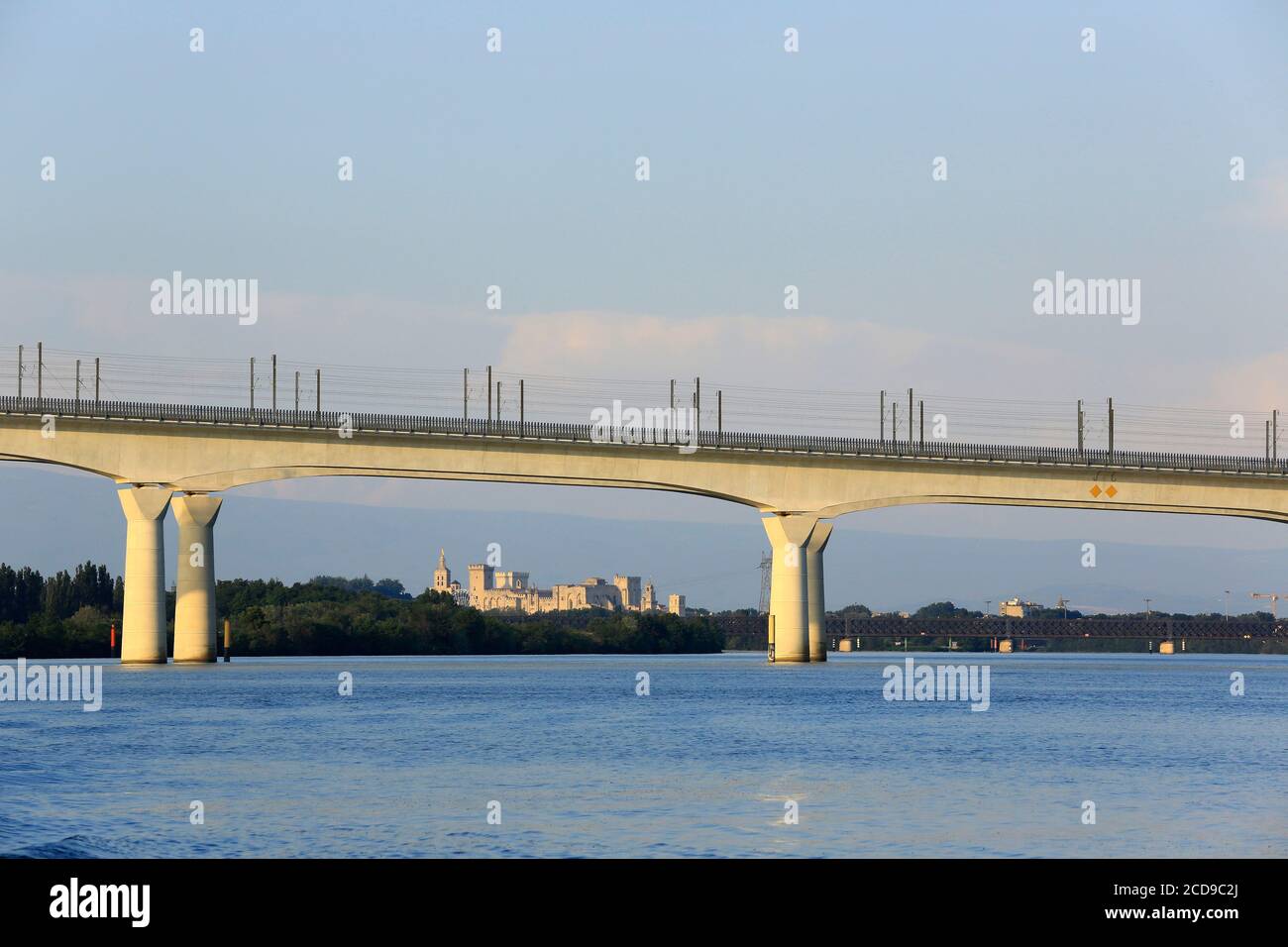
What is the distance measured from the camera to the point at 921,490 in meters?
91.6

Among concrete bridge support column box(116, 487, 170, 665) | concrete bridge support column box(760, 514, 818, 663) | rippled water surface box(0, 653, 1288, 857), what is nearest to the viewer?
rippled water surface box(0, 653, 1288, 857)

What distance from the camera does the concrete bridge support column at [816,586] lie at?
3551 inches

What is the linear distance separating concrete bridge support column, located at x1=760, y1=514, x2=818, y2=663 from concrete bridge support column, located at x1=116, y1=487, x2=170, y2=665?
32131 mm

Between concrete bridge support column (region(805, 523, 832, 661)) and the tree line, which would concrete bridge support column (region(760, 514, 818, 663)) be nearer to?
concrete bridge support column (region(805, 523, 832, 661))

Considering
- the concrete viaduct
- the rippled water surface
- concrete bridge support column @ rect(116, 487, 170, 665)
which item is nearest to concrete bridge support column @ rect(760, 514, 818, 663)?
the concrete viaduct

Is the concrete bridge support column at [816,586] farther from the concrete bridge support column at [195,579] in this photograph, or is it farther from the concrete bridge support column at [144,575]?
the concrete bridge support column at [144,575]

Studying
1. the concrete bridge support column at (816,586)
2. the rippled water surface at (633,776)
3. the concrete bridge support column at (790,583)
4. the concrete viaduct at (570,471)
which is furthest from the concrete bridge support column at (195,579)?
the concrete bridge support column at (816,586)

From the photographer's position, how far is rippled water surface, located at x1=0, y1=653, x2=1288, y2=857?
25.3m

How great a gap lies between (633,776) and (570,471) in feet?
174
